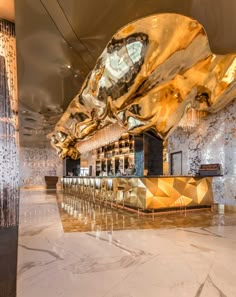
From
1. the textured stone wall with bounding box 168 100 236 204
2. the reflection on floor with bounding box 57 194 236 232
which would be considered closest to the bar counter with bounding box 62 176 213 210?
the reflection on floor with bounding box 57 194 236 232

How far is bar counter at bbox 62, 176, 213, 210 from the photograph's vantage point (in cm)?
467

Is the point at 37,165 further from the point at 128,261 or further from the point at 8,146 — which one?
the point at 128,261

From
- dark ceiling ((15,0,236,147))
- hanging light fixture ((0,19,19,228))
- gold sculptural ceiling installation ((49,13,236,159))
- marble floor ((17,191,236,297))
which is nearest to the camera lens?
marble floor ((17,191,236,297))

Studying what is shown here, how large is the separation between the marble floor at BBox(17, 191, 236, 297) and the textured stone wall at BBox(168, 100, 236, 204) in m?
2.64

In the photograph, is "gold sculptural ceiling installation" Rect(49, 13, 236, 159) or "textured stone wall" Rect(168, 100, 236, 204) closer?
"gold sculptural ceiling installation" Rect(49, 13, 236, 159)

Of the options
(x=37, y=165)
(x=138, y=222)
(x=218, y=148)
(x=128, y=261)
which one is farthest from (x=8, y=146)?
(x=37, y=165)

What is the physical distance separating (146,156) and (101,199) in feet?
6.86

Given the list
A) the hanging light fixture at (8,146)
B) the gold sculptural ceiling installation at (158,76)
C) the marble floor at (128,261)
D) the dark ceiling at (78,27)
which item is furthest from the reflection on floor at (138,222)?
the dark ceiling at (78,27)

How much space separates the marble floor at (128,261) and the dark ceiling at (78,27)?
8.21 ft

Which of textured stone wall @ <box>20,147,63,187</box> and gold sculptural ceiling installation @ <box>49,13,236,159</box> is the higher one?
gold sculptural ceiling installation @ <box>49,13,236,159</box>

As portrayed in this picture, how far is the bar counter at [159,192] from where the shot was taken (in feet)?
15.3

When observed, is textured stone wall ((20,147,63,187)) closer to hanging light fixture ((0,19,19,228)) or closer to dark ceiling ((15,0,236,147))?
hanging light fixture ((0,19,19,228))

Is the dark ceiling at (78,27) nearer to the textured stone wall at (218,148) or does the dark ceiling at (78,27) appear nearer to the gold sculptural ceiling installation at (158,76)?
the gold sculptural ceiling installation at (158,76)

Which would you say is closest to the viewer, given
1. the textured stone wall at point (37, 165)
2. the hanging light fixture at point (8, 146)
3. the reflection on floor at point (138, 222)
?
the reflection on floor at point (138, 222)
